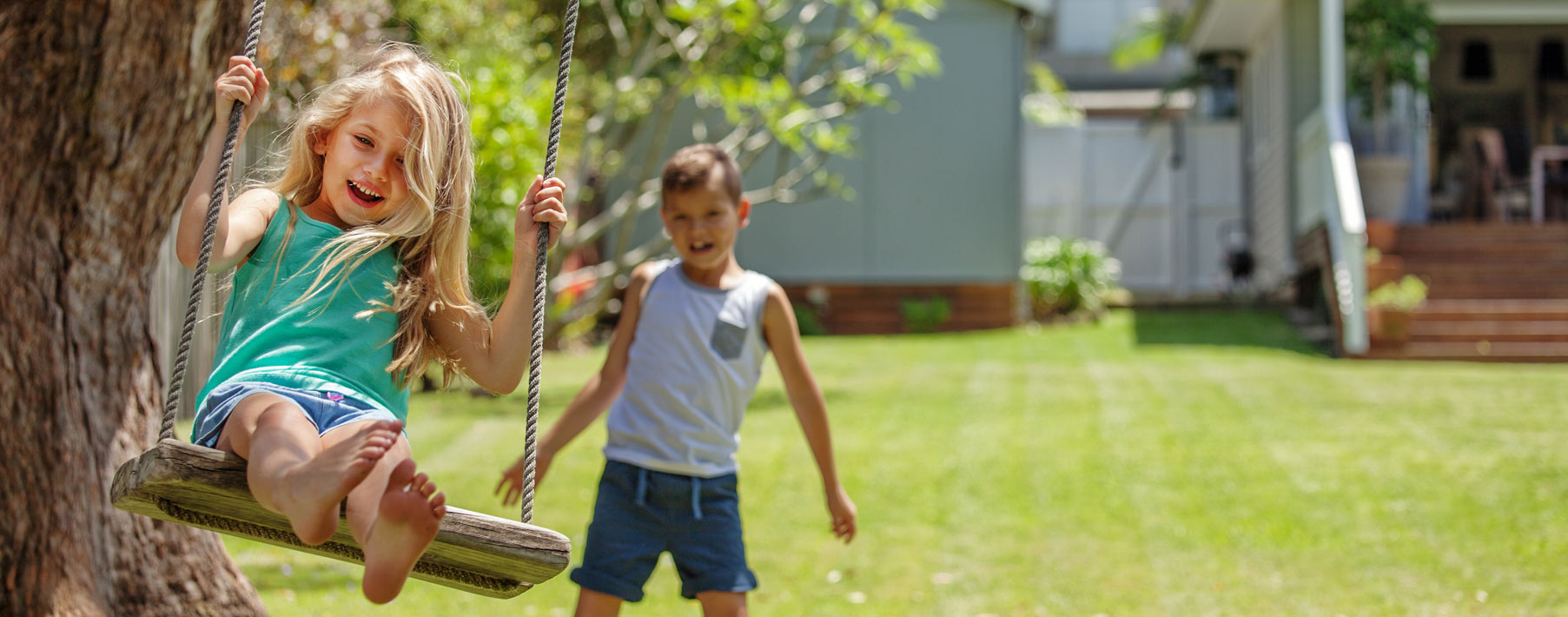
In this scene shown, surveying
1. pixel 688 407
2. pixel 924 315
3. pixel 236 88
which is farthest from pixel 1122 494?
pixel 924 315

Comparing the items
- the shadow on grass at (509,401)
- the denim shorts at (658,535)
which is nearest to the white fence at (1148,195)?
the shadow on grass at (509,401)

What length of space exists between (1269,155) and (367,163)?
14110 mm

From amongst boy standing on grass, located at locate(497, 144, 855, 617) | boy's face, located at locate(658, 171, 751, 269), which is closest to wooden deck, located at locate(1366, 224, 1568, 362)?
boy standing on grass, located at locate(497, 144, 855, 617)

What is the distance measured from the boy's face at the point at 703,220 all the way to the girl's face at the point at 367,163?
0.83m

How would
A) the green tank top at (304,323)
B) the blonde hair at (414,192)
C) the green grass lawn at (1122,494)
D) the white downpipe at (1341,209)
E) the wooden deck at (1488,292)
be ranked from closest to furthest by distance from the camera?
the green tank top at (304,323) < the blonde hair at (414,192) < the green grass lawn at (1122,494) < the wooden deck at (1488,292) < the white downpipe at (1341,209)

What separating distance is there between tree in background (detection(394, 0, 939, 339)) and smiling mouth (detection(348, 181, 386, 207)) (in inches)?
203

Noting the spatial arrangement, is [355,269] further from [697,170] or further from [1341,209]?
[1341,209]

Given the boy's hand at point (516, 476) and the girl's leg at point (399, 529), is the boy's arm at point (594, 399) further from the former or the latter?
the girl's leg at point (399, 529)

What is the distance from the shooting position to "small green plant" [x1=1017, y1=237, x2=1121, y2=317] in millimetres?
14305

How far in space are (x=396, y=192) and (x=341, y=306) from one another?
0.21 metres

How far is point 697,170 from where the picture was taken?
9.93 ft

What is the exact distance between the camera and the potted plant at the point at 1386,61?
12055mm

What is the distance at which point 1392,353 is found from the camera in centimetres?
992

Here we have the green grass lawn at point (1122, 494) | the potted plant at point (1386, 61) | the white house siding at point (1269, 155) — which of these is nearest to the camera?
the green grass lawn at point (1122, 494)
